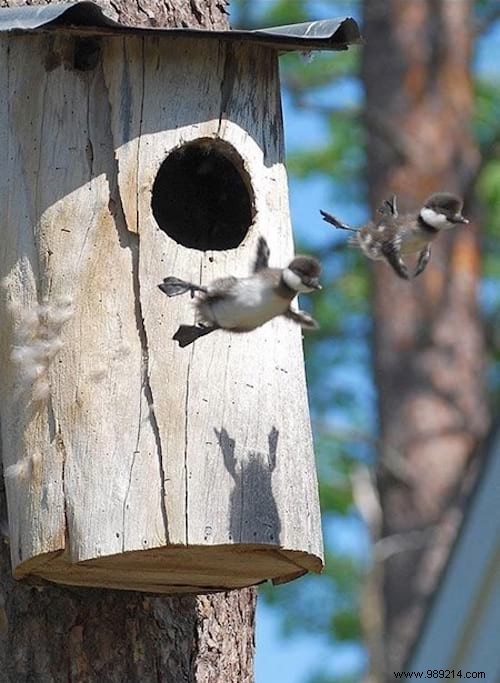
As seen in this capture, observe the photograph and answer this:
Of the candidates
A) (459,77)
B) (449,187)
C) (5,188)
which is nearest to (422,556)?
(449,187)

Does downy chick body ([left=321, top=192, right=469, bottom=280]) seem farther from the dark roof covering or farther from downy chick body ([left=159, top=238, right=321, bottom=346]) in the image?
downy chick body ([left=159, top=238, right=321, bottom=346])

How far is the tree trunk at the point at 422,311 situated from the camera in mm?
8898

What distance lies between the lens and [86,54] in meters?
3.91

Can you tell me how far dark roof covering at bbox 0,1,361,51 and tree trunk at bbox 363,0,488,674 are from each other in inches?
196

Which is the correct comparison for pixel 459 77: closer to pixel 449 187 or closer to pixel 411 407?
pixel 449 187

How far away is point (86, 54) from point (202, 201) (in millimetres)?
674

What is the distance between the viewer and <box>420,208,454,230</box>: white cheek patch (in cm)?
433

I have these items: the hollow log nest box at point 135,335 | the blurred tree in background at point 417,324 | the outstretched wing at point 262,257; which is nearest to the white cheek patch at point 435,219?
the hollow log nest box at point 135,335

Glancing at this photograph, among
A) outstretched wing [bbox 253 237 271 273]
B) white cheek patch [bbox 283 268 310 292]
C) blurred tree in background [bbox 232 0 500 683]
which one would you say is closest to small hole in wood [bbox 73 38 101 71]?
outstretched wing [bbox 253 237 271 273]

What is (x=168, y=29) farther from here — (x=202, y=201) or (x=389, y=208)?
(x=389, y=208)

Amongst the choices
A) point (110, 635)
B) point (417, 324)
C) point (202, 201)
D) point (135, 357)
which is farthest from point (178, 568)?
point (417, 324)

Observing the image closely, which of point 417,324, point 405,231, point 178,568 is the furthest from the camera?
point 417,324

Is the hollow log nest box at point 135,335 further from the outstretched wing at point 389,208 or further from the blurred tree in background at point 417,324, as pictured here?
the blurred tree in background at point 417,324

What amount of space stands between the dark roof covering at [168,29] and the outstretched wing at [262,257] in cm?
52
